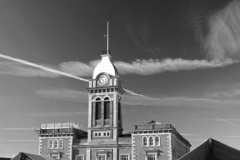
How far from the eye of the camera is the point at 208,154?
1360 centimetres

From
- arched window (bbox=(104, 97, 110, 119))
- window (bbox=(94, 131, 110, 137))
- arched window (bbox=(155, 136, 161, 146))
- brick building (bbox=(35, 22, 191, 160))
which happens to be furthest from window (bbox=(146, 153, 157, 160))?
arched window (bbox=(104, 97, 110, 119))

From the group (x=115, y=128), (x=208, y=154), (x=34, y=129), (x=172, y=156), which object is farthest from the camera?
(x=34, y=129)

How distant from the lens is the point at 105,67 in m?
58.6

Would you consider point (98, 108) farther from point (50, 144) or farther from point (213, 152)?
point (213, 152)

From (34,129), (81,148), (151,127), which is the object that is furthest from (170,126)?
(34,129)

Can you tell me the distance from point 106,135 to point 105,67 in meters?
12.2

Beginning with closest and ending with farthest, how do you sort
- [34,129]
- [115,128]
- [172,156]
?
[172,156] → [115,128] → [34,129]

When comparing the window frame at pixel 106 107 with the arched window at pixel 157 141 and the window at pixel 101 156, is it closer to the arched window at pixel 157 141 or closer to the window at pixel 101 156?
the window at pixel 101 156

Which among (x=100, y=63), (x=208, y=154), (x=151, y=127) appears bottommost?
(x=208, y=154)

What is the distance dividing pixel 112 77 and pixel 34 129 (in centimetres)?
1754

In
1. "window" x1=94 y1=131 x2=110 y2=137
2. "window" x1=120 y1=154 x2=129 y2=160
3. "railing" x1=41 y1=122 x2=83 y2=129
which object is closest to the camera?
"window" x1=120 y1=154 x2=129 y2=160

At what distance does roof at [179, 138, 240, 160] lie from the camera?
12.4 meters

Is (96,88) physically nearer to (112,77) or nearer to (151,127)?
(112,77)

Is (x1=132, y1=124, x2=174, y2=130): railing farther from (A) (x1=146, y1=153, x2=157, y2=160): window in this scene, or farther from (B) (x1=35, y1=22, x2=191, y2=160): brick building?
(A) (x1=146, y1=153, x2=157, y2=160): window
